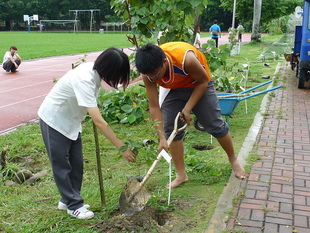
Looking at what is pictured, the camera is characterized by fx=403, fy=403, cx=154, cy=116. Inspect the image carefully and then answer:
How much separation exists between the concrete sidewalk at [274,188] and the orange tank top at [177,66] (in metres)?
1.12

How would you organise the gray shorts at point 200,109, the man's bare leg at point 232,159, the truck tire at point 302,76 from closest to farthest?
the gray shorts at point 200,109
the man's bare leg at point 232,159
the truck tire at point 302,76

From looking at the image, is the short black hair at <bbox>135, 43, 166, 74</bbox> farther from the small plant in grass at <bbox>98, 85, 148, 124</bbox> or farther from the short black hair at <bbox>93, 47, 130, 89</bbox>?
the small plant in grass at <bbox>98, 85, 148, 124</bbox>

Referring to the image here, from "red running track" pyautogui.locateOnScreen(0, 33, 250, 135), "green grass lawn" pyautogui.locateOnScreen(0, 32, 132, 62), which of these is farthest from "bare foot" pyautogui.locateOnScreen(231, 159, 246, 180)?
"green grass lawn" pyautogui.locateOnScreen(0, 32, 132, 62)

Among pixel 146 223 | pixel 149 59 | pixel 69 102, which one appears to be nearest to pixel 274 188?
pixel 146 223

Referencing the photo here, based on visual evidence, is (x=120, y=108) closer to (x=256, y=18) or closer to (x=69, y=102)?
(x=69, y=102)

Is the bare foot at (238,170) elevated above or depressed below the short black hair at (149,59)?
below

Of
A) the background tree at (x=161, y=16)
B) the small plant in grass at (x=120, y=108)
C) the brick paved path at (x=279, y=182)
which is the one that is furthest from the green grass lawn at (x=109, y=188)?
the background tree at (x=161, y=16)

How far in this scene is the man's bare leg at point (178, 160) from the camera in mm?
3951

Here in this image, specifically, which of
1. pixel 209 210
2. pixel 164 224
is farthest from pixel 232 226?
pixel 164 224

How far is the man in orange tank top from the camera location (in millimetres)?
3211

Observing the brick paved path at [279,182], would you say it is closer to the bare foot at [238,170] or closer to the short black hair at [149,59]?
the bare foot at [238,170]

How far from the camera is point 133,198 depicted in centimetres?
334

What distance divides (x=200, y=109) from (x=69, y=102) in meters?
1.31

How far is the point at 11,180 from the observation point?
448 centimetres
